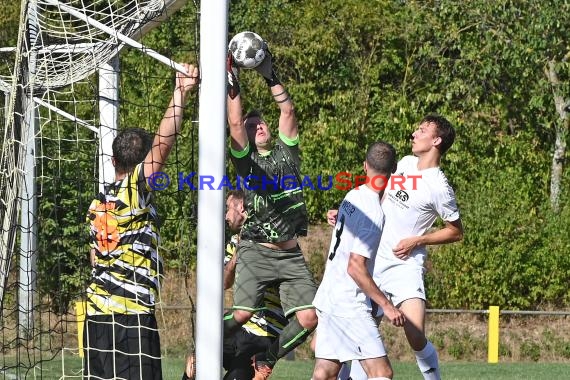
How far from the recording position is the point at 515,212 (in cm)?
1688

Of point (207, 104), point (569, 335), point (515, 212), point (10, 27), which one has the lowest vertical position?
point (569, 335)

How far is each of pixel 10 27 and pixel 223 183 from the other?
12.8 m

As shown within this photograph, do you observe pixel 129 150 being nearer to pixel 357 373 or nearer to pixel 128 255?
pixel 128 255

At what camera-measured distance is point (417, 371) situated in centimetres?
1277

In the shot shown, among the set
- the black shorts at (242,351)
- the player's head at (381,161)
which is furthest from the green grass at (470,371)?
the player's head at (381,161)

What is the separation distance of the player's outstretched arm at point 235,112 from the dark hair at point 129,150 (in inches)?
46.1

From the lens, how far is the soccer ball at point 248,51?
276 inches

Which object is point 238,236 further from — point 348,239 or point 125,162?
point 125,162

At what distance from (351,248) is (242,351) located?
197 centimetres

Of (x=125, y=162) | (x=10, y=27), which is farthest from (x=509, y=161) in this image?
(x=125, y=162)

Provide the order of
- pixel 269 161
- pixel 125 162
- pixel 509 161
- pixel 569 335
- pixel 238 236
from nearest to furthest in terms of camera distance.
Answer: pixel 125 162, pixel 269 161, pixel 238 236, pixel 569 335, pixel 509 161

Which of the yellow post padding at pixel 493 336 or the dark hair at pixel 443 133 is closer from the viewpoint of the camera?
the dark hair at pixel 443 133

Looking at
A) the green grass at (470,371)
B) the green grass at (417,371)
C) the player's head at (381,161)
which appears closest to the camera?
the player's head at (381,161)

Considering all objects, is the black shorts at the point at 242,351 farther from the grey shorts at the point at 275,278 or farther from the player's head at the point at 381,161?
the player's head at the point at 381,161
